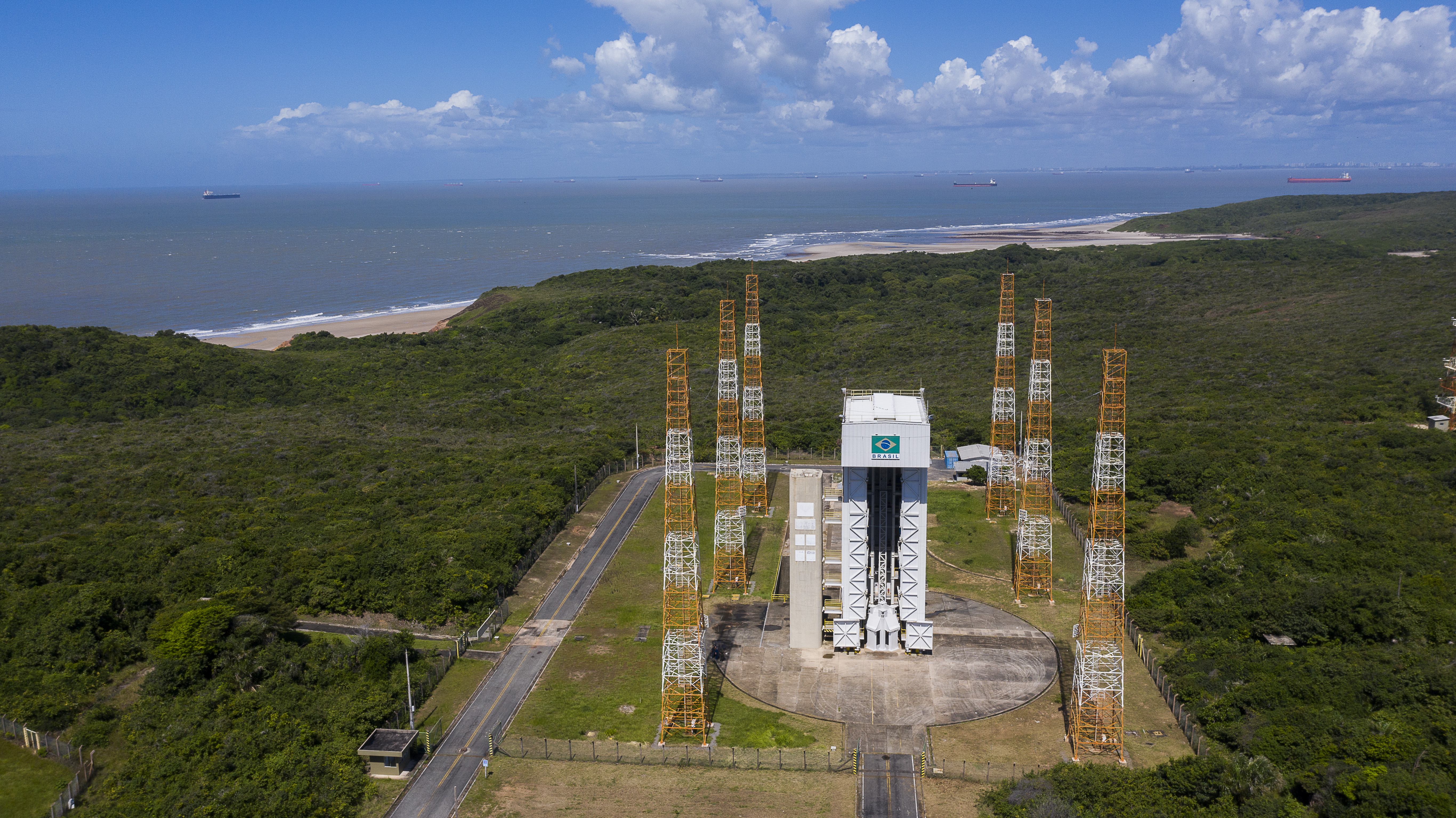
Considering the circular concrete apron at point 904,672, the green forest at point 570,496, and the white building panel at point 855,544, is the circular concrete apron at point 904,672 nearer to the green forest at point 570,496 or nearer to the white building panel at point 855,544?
the white building panel at point 855,544

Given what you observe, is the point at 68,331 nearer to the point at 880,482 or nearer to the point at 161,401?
the point at 161,401

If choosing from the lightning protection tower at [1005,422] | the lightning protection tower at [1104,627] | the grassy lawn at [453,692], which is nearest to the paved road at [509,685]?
the grassy lawn at [453,692]

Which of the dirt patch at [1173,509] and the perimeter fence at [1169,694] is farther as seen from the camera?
the dirt patch at [1173,509]

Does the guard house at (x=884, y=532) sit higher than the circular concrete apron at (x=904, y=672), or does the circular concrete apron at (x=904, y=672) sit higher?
the guard house at (x=884, y=532)

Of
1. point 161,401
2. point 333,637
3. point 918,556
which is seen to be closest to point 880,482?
point 918,556

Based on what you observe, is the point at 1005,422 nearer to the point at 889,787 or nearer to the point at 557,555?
the point at 557,555
